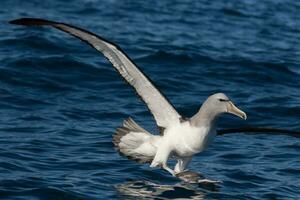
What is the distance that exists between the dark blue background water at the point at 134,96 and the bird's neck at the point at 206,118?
0.77 metres

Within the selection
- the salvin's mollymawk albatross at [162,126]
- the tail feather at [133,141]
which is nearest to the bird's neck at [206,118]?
the salvin's mollymawk albatross at [162,126]

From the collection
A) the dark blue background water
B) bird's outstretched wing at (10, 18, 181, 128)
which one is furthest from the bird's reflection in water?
bird's outstretched wing at (10, 18, 181, 128)

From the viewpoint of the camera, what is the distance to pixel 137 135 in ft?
33.3

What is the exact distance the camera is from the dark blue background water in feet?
34.0

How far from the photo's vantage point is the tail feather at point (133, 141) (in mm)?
10156

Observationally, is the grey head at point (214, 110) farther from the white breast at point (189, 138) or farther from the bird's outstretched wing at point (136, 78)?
the bird's outstretched wing at point (136, 78)

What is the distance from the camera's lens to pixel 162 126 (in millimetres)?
10203

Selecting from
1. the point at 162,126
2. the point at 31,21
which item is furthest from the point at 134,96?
the point at 31,21

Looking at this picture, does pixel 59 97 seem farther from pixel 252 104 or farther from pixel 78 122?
pixel 252 104

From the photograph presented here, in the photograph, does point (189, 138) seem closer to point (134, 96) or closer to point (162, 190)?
point (162, 190)

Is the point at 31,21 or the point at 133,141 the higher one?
the point at 31,21

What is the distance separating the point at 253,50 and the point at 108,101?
548 centimetres

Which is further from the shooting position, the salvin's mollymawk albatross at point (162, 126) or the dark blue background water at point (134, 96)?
the dark blue background water at point (134, 96)

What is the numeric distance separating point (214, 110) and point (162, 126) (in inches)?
27.8
